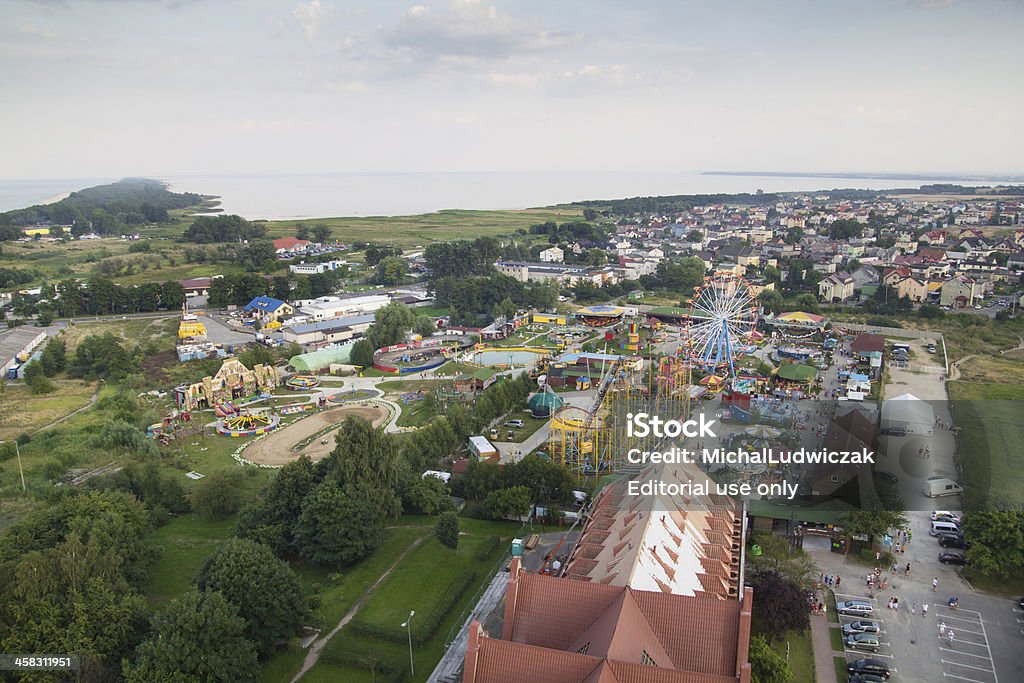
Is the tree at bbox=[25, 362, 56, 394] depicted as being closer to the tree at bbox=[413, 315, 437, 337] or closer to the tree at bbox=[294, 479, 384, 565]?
the tree at bbox=[413, 315, 437, 337]

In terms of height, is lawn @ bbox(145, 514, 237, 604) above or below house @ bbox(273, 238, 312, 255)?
below

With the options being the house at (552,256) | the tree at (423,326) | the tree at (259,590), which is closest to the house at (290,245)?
the house at (552,256)

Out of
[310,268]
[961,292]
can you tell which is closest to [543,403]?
[961,292]

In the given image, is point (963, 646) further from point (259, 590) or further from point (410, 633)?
point (259, 590)

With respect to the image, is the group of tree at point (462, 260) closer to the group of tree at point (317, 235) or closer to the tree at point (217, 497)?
the group of tree at point (317, 235)

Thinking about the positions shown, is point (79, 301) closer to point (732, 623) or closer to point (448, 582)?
point (448, 582)

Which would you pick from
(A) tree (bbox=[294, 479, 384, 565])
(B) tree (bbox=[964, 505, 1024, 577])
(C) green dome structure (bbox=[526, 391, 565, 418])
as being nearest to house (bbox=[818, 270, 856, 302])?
(C) green dome structure (bbox=[526, 391, 565, 418])

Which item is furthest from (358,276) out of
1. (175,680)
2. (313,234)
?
(175,680)
